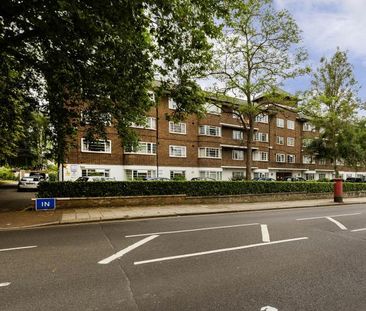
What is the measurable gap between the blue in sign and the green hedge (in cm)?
87

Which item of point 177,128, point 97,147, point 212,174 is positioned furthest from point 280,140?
point 97,147

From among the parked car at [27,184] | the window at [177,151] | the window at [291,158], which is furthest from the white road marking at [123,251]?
the window at [291,158]

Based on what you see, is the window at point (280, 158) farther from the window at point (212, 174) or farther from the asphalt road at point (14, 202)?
the asphalt road at point (14, 202)

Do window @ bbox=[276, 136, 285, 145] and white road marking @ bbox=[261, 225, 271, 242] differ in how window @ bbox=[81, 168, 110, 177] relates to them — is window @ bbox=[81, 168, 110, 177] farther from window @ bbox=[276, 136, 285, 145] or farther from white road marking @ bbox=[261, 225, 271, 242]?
window @ bbox=[276, 136, 285, 145]

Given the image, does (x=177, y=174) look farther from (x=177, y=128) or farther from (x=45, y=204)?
(x=45, y=204)

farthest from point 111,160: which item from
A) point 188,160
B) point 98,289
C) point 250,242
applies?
point 98,289

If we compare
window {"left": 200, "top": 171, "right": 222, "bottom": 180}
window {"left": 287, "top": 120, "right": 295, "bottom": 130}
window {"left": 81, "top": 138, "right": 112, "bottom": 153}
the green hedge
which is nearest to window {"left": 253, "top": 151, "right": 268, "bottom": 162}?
window {"left": 200, "top": 171, "right": 222, "bottom": 180}

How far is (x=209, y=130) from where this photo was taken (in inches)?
1601

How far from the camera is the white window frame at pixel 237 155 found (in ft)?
145

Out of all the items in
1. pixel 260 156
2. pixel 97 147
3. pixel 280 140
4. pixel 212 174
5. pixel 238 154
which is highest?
pixel 280 140

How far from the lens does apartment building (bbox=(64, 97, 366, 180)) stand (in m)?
31.5

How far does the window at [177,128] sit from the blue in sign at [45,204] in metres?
23.5

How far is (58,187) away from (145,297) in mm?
12744

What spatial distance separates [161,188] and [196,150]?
21442 millimetres
